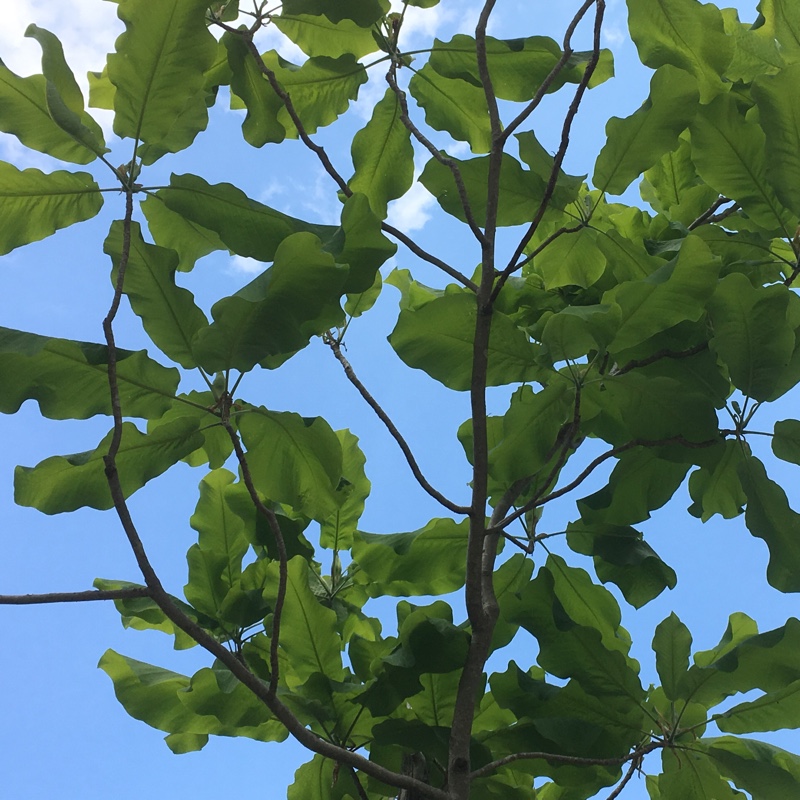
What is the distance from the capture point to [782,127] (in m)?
1.20

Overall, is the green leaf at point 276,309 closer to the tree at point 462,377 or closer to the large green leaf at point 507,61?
the tree at point 462,377

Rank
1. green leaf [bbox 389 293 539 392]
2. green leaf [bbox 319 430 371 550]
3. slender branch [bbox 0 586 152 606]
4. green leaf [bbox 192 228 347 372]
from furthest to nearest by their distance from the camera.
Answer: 1. green leaf [bbox 319 430 371 550]
2. green leaf [bbox 389 293 539 392]
3. green leaf [bbox 192 228 347 372]
4. slender branch [bbox 0 586 152 606]

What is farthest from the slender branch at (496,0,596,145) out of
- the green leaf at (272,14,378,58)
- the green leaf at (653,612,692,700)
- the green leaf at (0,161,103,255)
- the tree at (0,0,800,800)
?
the green leaf at (653,612,692,700)

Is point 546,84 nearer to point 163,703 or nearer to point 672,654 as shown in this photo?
point 672,654

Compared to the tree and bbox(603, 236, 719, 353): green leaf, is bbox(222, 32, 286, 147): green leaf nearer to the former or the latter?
the tree

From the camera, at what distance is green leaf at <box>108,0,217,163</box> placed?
106 cm

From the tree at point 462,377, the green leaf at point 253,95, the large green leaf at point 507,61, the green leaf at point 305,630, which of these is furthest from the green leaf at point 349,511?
the large green leaf at point 507,61

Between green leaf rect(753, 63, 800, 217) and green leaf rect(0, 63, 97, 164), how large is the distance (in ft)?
3.11

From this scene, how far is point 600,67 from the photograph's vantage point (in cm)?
145

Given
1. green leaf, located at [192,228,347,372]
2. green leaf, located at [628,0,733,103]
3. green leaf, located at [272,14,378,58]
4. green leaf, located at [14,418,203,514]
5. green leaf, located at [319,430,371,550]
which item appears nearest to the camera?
green leaf, located at [192,228,347,372]

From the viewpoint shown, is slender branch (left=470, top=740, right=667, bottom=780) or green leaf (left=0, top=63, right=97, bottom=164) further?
green leaf (left=0, top=63, right=97, bottom=164)

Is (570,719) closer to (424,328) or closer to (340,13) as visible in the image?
(424,328)

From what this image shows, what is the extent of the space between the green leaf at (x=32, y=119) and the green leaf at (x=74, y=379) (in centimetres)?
31

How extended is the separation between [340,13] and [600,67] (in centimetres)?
49
